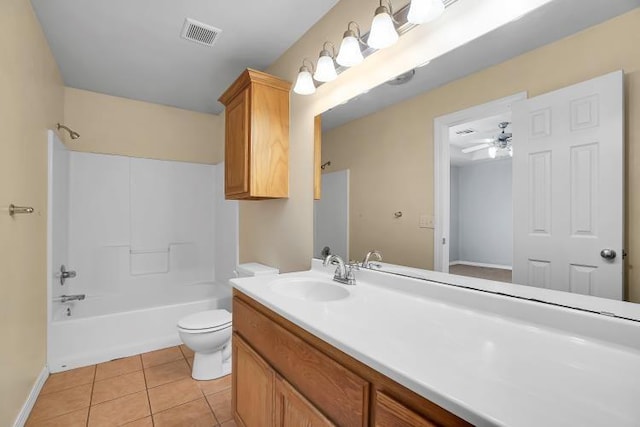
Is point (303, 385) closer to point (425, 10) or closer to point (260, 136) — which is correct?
point (425, 10)

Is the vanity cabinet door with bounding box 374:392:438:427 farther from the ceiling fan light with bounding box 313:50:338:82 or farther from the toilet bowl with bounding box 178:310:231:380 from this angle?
the toilet bowl with bounding box 178:310:231:380

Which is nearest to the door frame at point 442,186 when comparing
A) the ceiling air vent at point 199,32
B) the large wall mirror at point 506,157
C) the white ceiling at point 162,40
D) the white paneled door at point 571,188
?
the large wall mirror at point 506,157

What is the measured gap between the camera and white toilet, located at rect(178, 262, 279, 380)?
6.64 ft

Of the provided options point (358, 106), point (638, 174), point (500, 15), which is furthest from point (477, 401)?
point (358, 106)

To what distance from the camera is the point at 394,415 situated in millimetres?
651

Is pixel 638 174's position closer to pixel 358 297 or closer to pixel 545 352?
pixel 545 352

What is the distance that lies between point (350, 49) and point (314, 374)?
56.5 inches

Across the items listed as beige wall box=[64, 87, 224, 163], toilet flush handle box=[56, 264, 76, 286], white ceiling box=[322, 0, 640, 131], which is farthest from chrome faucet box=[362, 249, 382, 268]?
beige wall box=[64, 87, 224, 163]

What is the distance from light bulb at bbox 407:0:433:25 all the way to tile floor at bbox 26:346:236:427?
2.20 meters

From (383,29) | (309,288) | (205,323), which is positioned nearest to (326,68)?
(383,29)

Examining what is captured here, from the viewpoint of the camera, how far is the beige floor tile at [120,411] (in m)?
1.68

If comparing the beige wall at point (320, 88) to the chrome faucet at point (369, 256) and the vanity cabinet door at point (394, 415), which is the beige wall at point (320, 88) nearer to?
the chrome faucet at point (369, 256)

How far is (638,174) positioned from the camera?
2.49 ft

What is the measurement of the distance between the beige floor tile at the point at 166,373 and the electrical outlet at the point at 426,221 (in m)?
2.00
